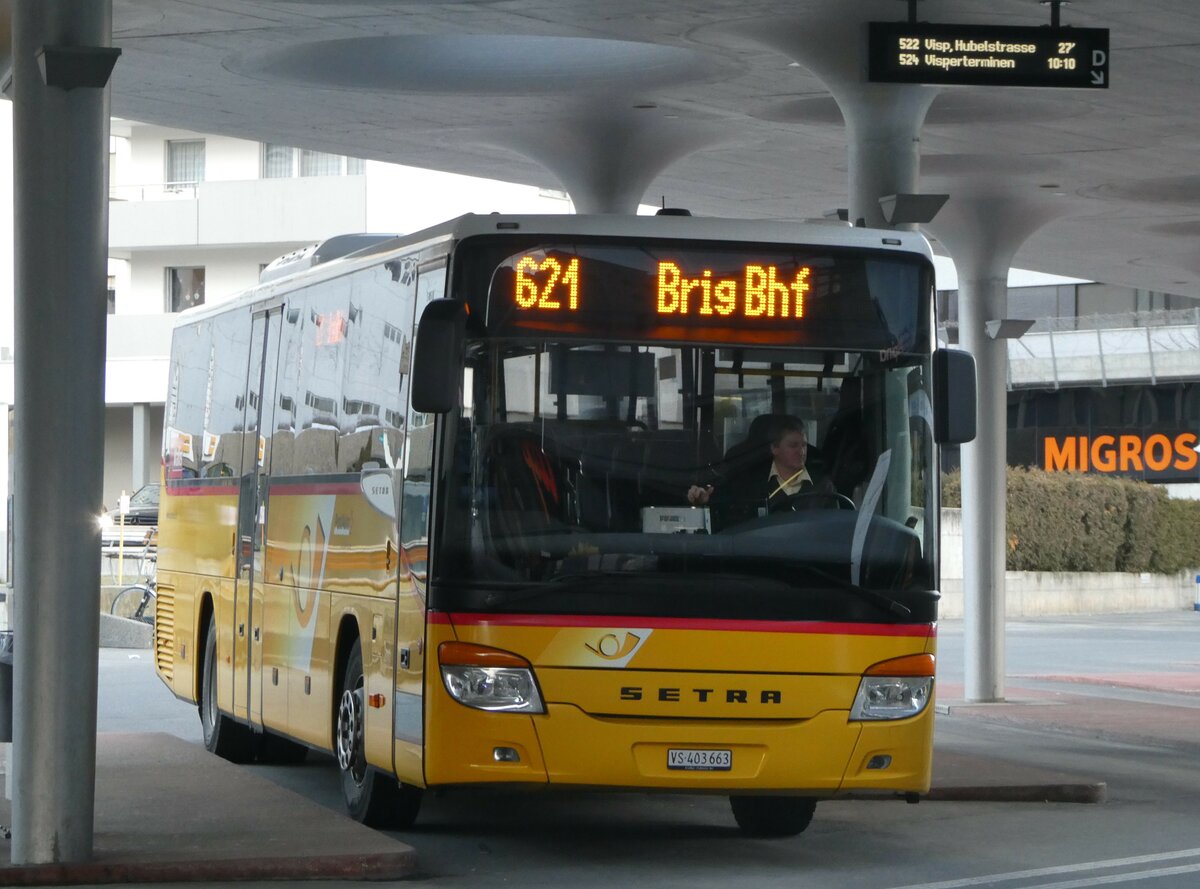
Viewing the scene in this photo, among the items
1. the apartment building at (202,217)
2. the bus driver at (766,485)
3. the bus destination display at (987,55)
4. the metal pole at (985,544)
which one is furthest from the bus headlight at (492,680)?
the apartment building at (202,217)

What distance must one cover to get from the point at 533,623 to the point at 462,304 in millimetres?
1529

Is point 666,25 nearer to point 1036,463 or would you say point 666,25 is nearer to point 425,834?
point 425,834

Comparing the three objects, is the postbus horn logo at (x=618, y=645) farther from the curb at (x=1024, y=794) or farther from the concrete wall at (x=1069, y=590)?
the concrete wall at (x=1069, y=590)

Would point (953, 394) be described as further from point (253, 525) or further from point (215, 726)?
point (215, 726)

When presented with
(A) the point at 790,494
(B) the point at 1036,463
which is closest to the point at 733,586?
(A) the point at 790,494

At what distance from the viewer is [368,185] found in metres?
58.4

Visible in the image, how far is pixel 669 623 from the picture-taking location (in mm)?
9938

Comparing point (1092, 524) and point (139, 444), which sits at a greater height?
point (139, 444)

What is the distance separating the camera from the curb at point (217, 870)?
30.9ft

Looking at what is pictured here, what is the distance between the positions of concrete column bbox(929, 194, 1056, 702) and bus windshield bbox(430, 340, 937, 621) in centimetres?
1144

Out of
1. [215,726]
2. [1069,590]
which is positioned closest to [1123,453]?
[1069,590]

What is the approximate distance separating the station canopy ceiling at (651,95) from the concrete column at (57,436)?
18.2 feet

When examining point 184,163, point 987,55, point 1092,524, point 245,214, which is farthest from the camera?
point 184,163

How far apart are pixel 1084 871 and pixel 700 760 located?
214 centimetres
